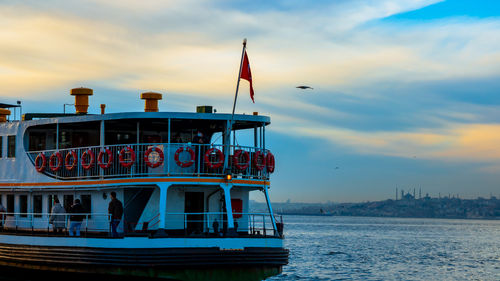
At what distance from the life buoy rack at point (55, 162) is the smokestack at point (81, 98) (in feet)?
16.6

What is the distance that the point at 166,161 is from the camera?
23359 millimetres

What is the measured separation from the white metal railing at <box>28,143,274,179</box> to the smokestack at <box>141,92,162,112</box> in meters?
3.13

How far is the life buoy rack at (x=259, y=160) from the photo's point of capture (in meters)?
24.3

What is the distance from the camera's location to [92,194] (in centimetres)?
2586

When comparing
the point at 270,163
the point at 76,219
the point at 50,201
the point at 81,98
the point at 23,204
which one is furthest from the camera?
the point at 81,98

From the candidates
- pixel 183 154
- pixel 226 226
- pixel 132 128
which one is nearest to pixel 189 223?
pixel 226 226

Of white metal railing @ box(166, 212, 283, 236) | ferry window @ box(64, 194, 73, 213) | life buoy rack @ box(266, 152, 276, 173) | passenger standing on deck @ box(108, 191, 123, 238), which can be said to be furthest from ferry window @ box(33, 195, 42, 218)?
life buoy rack @ box(266, 152, 276, 173)

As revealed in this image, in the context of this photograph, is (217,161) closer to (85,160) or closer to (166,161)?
(166,161)

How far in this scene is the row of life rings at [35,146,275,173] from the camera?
23.1 meters

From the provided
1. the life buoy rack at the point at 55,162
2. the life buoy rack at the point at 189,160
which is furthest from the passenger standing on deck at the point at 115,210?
the life buoy rack at the point at 55,162

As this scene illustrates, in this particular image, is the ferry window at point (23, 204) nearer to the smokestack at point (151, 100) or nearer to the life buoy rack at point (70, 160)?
the life buoy rack at point (70, 160)

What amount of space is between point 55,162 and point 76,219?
311 centimetres

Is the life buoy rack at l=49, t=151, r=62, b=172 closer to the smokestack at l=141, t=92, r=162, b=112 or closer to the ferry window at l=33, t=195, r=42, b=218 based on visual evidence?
the ferry window at l=33, t=195, r=42, b=218

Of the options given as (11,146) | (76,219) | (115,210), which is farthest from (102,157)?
(11,146)
